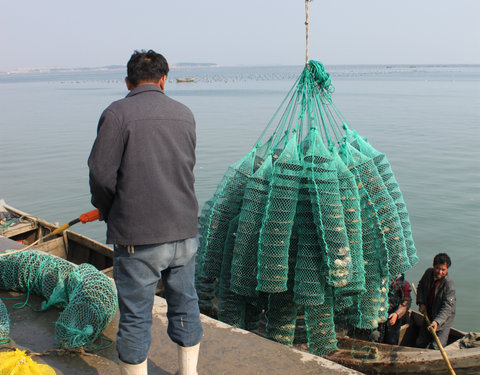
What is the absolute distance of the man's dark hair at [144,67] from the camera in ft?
8.59

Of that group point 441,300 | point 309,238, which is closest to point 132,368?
point 309,238

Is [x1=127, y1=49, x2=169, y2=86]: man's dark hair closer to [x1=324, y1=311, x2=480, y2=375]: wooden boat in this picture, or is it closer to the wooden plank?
[x1=324, y1=311, x2=480, y2=375]: wooden boat

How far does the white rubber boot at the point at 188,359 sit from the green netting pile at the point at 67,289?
→ 3.07 ft

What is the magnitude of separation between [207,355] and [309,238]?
4.41 feet

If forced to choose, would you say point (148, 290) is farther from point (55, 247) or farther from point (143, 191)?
point (55, 247)

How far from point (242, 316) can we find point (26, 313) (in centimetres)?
196

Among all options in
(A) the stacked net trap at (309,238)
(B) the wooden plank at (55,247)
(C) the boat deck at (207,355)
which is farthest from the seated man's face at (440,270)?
(B) the wooden plank at (55,247)

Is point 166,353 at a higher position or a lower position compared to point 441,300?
higher

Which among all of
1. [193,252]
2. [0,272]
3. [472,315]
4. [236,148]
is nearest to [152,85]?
[193,252]

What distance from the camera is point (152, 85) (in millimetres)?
2602

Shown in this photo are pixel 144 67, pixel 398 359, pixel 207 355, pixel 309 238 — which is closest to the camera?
pixel 144 67

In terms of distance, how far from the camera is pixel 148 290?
2639 millimetres

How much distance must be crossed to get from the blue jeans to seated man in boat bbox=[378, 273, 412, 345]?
10.3 ft

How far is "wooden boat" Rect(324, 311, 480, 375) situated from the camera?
4402mm
